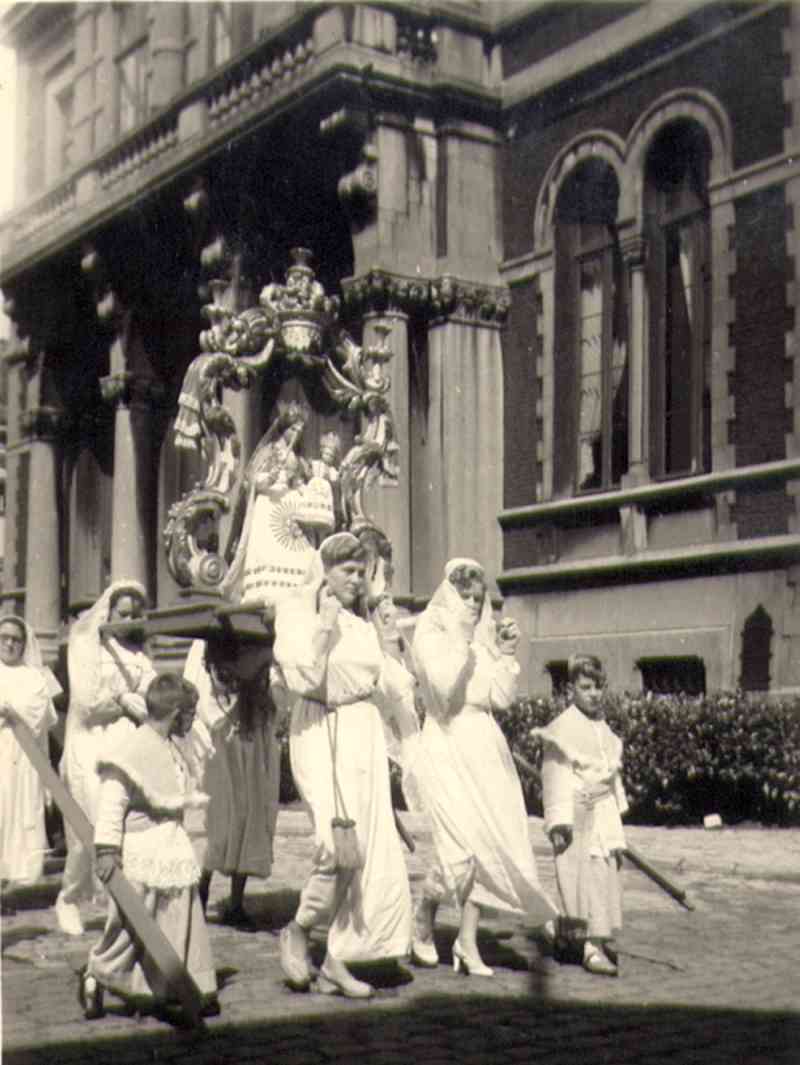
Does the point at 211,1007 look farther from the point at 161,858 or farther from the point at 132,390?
the point at 132,390

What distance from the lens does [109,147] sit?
76.7ft

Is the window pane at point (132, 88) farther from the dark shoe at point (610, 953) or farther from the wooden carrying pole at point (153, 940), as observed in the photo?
the wooden carrying pole at point (153, 940)

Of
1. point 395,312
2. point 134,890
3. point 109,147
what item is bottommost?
point 134,890

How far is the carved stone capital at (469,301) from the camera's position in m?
18.0

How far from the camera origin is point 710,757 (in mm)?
12641

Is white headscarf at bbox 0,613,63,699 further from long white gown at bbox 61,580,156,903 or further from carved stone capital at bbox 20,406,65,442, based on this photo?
carved stone capital at bbox 20,406,65,442

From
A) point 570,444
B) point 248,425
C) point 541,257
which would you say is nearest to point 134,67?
point 248,425

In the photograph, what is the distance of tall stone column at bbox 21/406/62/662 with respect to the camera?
25.6 meters

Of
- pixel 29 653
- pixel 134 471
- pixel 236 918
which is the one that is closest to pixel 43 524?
pixel 134 471

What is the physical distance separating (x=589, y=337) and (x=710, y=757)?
20.5 ft

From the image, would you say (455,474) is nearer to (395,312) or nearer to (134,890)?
(395,312)

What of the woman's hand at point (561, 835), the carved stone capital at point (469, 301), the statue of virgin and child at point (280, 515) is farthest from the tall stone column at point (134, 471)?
the woman's hand at point (561, 835)

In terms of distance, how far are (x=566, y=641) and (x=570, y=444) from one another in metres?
2.27

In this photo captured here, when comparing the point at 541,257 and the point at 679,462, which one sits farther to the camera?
the point at 541,257
